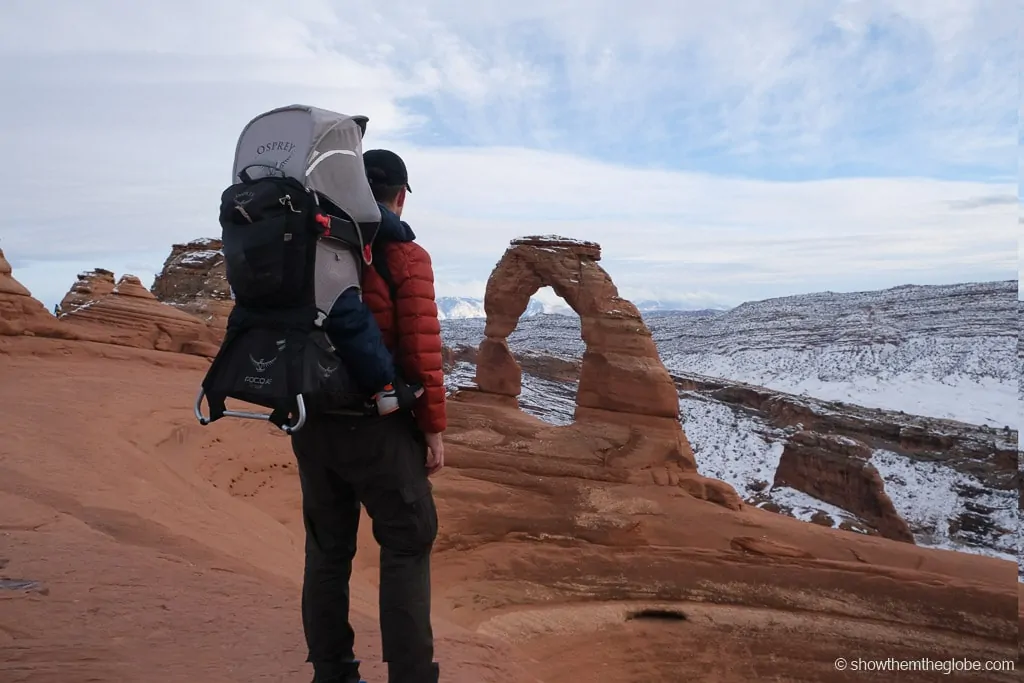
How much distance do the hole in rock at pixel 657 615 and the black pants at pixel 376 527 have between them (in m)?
6.78

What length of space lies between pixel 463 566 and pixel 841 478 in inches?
619

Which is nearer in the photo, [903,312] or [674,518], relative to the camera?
[674,518]

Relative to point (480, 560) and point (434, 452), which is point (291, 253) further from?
point (480, 560)

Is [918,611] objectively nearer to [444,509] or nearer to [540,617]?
[540,617]

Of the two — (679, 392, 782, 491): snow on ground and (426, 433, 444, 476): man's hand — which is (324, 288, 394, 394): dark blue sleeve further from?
(679, 392, 782, 491): snow on ground

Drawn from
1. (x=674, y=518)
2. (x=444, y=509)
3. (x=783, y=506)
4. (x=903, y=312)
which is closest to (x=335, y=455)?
(x=444, y=509)

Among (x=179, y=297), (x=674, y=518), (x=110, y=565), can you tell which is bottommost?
(x=674, y=518)

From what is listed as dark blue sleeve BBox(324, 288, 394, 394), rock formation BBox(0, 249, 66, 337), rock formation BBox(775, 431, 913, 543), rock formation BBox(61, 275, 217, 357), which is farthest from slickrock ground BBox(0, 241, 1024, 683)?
rock formation BBox(775, 431, 913, 543)

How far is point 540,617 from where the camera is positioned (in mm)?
8312

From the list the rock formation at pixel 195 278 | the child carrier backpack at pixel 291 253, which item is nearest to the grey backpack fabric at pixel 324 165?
the child carrier backpack at pixel 291 253

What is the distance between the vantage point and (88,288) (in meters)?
22.0

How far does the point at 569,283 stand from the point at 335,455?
12553mm

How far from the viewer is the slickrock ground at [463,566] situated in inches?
137
